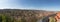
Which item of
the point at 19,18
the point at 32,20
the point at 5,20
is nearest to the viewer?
the point at 5,20

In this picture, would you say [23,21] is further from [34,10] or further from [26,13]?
[34,10]

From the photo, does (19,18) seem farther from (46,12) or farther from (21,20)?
(46,12)

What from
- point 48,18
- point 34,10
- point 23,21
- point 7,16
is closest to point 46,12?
point 34,10

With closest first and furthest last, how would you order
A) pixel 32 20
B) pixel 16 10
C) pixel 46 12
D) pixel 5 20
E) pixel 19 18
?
pixel 5 20, pixel 19 18, pixel 32 20, pixel 16 10, pixel 46 12

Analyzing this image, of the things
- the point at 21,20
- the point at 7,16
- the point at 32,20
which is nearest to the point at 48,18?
the point at 32,20

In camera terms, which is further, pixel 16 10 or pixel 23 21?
pixel 16 10

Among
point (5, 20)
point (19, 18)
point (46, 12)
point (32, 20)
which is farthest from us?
point (46, 12)
